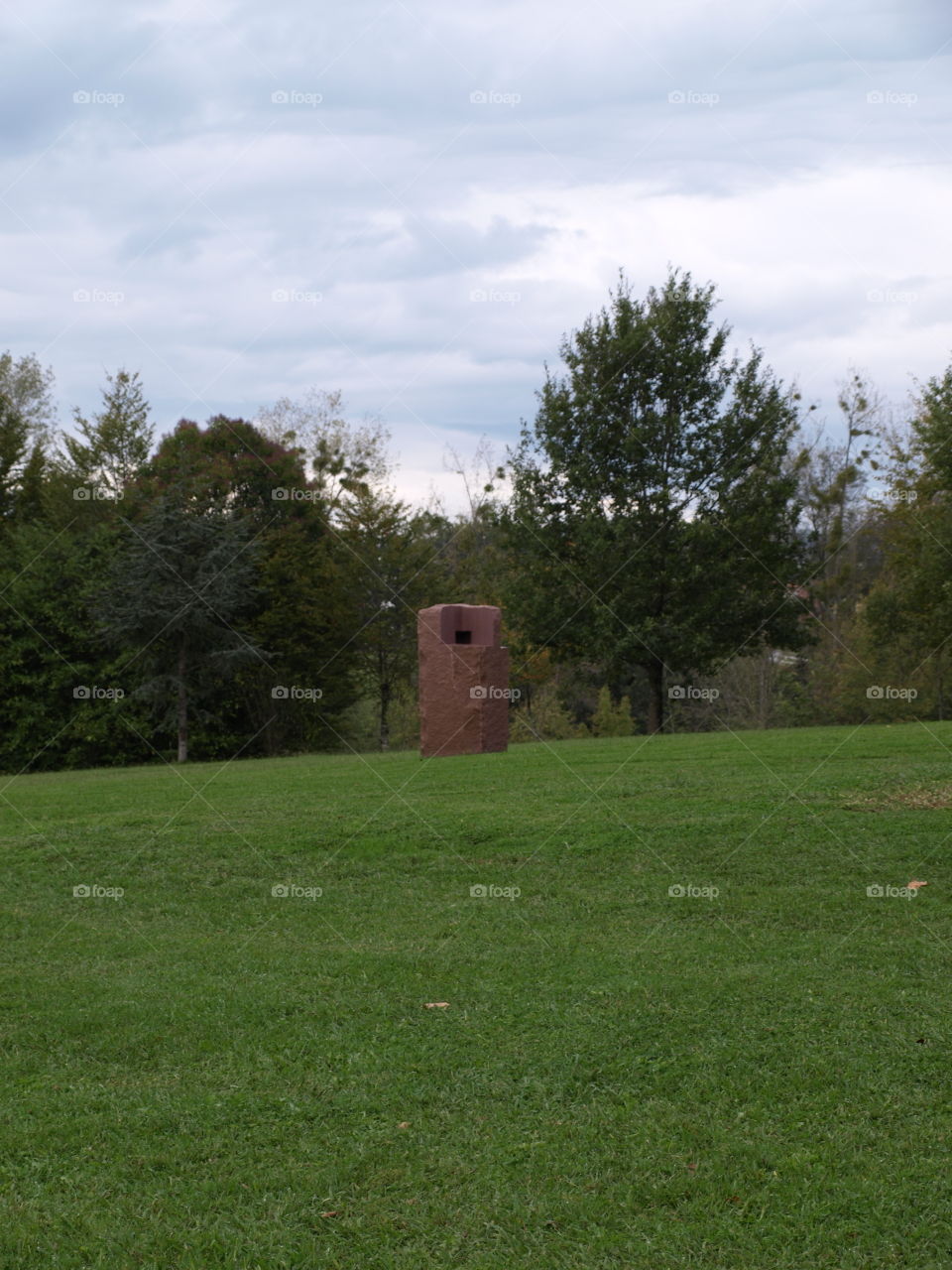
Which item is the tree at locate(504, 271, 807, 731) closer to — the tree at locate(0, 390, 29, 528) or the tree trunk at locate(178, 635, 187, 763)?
the tree trunk at locate(178, 635, 187, 763)

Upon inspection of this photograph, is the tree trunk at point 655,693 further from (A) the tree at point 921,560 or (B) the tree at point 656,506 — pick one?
(A) the tree at point 921,560

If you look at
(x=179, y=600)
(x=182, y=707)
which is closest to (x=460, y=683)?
(x=179, y=600)

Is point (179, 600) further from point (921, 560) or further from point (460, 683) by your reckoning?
point (921, 560)

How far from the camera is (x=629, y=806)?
10.6 meters

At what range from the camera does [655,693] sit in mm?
24062

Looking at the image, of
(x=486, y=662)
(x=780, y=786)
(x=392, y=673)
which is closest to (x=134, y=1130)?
(x=780, y=786)

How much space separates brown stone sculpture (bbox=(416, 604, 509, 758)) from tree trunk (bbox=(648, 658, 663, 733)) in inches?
292

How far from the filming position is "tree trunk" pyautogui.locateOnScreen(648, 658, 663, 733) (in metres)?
23.7

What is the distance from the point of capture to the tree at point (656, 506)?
22.6 m

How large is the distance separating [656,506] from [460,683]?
27.5 feet

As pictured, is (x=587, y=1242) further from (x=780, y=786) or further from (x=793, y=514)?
(x=793, y=514)

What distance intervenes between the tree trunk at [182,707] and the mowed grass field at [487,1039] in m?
11.5

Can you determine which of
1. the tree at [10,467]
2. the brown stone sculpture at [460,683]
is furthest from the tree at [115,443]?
the brown stone sculpture at [460,683]

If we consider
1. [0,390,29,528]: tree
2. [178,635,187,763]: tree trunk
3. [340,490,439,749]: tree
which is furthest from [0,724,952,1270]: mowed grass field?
[0,390,29,528]: tree
